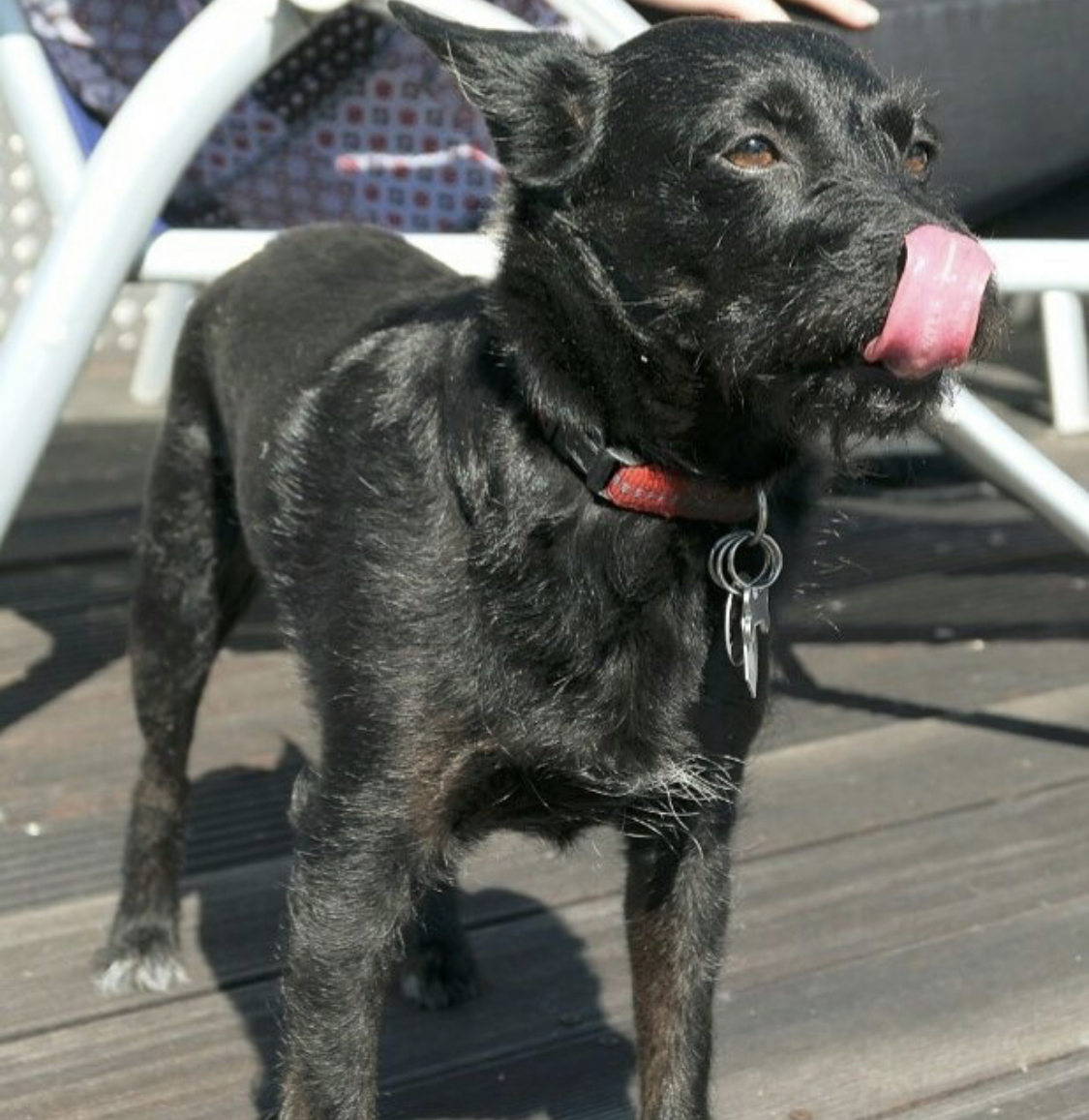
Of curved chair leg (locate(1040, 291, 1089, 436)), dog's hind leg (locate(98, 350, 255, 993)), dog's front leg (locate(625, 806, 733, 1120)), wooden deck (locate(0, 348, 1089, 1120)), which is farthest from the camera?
curved chair leg (locate(1040, 291, 1089, 436))

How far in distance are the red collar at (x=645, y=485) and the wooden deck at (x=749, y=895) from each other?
308 mm

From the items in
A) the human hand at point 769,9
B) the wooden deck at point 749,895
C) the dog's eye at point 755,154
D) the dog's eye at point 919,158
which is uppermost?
the dog's eye at point 755,154

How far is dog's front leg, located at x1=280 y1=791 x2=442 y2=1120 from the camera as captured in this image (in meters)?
2.22

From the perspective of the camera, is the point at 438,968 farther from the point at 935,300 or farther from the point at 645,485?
the point at 935,300

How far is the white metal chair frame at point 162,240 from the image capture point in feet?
10.4

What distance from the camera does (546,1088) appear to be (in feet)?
8.53

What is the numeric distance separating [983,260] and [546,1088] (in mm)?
1197

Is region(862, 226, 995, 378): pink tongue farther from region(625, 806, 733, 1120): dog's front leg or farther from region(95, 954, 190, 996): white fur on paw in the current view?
region(95, 954, 190, 996): white fur on paw

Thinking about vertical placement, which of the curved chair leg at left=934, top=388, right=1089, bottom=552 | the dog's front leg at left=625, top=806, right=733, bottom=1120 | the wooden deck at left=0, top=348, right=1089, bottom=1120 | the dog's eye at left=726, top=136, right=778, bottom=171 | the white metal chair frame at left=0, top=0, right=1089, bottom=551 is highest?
the dog's eye at left=726, top=136, right=778, bottom=171

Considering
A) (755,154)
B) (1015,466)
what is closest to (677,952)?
(755,154)

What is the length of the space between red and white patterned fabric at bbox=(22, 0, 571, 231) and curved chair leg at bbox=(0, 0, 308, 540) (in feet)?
2.09

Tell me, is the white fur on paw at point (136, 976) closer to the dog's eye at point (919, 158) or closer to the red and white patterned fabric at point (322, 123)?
the dog's eye at point (919, 158)

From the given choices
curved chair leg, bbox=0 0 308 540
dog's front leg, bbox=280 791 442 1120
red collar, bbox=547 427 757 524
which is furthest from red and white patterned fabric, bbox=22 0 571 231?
dog's front leg, bbox=280 791 442 1120

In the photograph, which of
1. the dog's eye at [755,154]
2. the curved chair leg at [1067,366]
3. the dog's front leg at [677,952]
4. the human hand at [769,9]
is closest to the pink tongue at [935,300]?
the dog's eye at [755,154]
